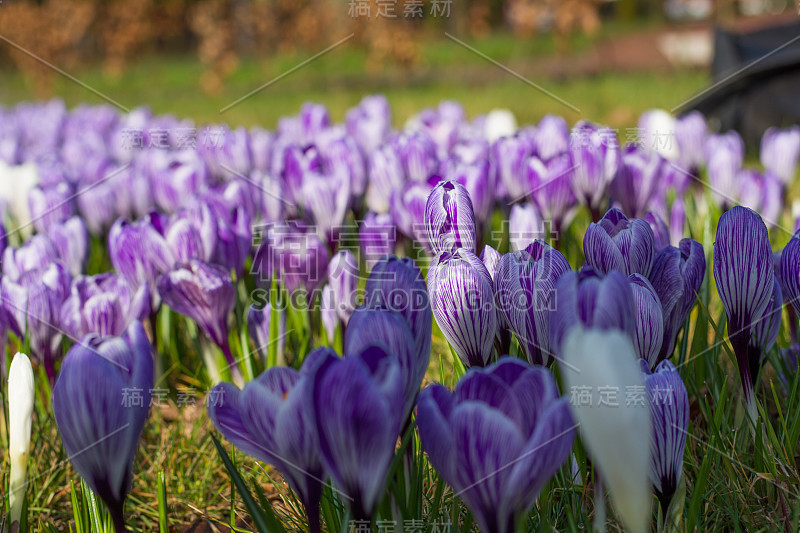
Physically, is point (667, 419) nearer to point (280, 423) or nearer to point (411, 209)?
point (280, 423)

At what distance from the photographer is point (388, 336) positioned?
1017mm

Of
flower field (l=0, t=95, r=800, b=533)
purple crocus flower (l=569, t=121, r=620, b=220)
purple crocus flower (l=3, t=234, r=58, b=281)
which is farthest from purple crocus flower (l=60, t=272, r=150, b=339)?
purple crocus flower (l=569, t=121, r=620, b=220)

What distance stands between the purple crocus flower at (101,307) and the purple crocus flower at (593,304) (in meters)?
1.07

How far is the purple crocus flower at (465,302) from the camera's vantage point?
1173mm

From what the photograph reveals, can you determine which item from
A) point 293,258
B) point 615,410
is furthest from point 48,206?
point 615,410

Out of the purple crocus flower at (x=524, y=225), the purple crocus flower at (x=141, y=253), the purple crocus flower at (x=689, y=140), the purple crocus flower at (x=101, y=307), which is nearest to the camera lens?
the purple crocus flower at (x=101, y=307)

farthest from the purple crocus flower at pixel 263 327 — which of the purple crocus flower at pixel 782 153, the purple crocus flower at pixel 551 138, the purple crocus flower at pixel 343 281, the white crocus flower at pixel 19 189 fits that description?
the purple crocus flower at pixel 782 153

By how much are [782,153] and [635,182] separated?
0.88 metres

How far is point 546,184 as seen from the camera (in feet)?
7.54

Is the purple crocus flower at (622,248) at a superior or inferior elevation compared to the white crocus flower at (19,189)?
inferior

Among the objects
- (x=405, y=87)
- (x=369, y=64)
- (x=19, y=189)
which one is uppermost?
(x=369, y=64)

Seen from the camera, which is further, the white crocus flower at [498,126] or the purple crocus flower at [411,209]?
the white crocus flower at [498,126]

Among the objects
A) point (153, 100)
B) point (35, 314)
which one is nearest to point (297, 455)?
point (35, 314)

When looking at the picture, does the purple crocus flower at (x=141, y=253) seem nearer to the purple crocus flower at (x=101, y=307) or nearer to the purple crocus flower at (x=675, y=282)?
the purple crocus flower at (x=101, y=307)
